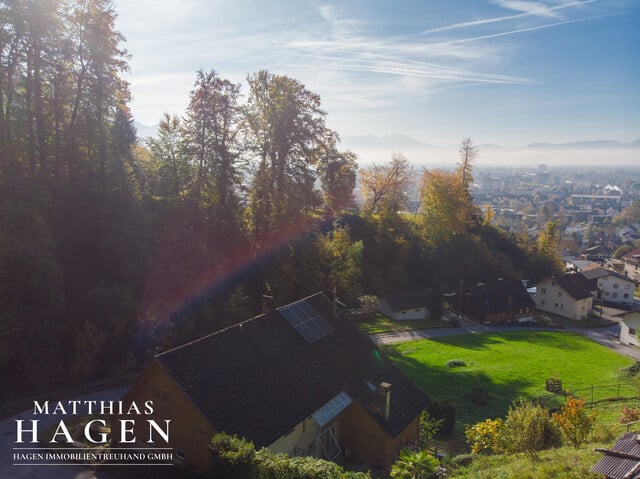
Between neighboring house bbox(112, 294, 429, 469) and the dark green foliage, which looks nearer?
the dark green foliage

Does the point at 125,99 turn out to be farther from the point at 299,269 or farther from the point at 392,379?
the point at 392,379

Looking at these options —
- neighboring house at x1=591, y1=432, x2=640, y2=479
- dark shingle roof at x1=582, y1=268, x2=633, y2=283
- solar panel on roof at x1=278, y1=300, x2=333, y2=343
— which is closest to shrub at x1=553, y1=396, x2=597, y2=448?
neighboring house at x1=591, y1=432, x2=640, y2=479

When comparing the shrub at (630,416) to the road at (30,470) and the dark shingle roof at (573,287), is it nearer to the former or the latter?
the road at (30,470)

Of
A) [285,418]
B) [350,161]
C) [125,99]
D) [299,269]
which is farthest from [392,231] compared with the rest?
[285,418]

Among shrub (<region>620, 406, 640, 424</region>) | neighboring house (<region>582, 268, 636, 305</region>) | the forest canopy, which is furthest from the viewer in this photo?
neighboring house (<region>582, 268, 636, 305</region>)

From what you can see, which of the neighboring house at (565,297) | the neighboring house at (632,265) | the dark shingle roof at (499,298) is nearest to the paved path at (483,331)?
the dark shingle roof at (499,298)

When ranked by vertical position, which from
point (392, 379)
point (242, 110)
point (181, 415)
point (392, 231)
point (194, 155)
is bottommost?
point (392, 379)

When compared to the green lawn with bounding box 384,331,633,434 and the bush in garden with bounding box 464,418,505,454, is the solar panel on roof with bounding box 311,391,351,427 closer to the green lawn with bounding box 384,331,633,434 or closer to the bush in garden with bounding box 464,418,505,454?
the bush in garden with bounding box 464,418,505,454
